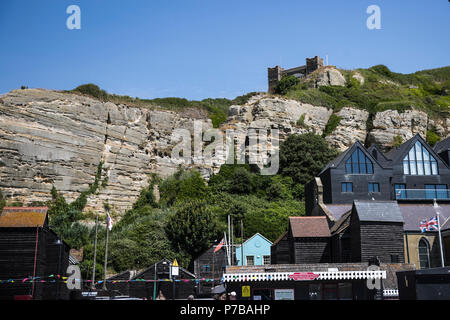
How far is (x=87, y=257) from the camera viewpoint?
43.7 meters

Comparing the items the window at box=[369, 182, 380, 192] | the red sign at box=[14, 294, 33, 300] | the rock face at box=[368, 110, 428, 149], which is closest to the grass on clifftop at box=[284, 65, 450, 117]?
the rock face at box=[368, 110, 428, 149]

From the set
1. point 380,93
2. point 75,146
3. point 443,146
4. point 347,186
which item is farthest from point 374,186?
point 380,93

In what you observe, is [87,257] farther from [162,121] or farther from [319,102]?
[319,102]

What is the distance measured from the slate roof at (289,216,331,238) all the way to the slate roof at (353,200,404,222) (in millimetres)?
4323

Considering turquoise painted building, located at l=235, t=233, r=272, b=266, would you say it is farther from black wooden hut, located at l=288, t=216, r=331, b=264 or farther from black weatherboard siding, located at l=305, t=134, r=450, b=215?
black wooden hut, located at l=288, t=216, r=331, b=264

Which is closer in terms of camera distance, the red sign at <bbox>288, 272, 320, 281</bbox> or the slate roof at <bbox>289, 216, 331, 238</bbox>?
the red sign at <bbox>288, 272, 320, 281</bbox>

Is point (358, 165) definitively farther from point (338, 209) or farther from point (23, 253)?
point (23, 253)

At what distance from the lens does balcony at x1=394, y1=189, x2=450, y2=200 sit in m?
46.2

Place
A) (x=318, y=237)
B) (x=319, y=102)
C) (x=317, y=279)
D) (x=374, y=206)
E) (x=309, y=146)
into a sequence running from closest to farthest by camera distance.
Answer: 1. (x=317, y=279)
2. (x=374, y=206)
3. (x=318, y=237)
4. (x=309, y=146)
5. (x=319, y=102)

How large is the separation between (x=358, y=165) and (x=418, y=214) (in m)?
11.0

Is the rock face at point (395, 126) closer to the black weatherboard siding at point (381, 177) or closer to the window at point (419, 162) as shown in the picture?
the black weatherboard siding at point (381, 177)

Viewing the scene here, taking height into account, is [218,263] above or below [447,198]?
below

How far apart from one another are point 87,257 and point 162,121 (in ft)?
79.0
